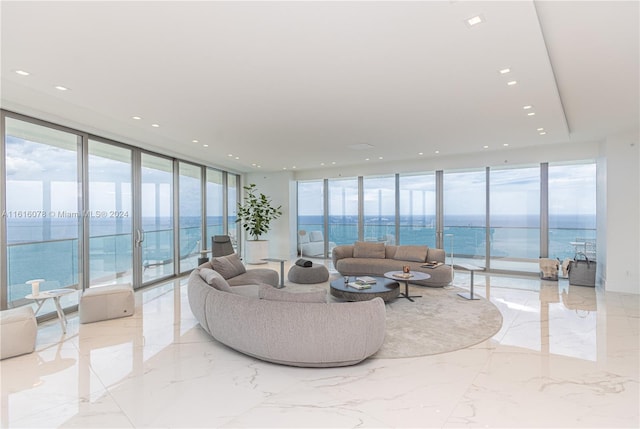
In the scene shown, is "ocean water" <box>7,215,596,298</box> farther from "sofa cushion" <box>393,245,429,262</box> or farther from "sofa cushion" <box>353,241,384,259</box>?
"sofa cushion" <box>353,241,384,259</box>

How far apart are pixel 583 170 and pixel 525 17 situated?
683cm

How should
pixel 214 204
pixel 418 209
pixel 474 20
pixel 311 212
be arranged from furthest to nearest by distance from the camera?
pixel 311 212 → pixel 214 204 → pixel 418 209 → pixel 474 20

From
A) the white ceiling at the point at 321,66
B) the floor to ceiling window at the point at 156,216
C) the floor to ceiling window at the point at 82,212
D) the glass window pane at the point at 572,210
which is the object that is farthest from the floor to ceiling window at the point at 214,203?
the glass window pane at the point at 572,210

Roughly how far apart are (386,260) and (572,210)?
4280 mm

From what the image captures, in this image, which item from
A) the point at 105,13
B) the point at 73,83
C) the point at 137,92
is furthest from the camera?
the point at 137,92

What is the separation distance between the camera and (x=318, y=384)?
3.00 metres

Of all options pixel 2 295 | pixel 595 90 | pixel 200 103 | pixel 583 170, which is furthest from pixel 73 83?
pixel 583 170

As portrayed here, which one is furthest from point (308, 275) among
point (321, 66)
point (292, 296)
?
point (321, 66)

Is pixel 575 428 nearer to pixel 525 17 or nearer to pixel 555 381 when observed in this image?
pixel 555 381

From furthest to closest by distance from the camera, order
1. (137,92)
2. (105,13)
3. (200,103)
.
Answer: (200,103)
(137,92)
(105,13)

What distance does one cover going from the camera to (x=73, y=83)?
11.8 ft

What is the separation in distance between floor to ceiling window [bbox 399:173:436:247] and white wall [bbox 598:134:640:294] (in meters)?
3.62

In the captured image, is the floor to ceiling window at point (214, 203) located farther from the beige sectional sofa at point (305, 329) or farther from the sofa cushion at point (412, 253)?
the beige sectional sofa at point (305, 329)

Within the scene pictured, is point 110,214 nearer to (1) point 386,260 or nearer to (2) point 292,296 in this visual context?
(2) point 292,296
